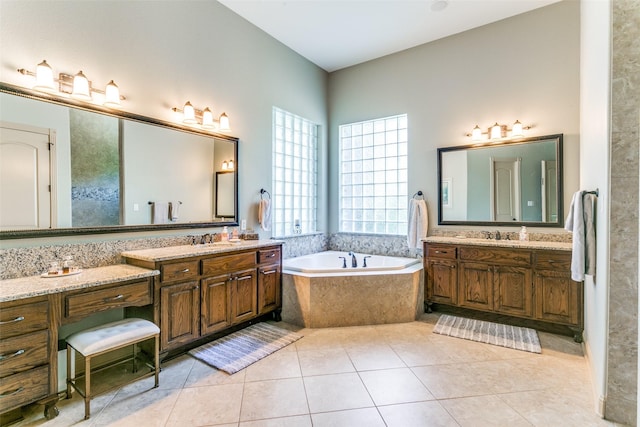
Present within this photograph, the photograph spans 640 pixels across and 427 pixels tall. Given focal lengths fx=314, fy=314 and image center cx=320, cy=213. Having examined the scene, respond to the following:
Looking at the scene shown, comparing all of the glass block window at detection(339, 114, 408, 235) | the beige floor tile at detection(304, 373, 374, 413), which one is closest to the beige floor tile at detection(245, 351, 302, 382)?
the beige floor tile at detection(304, 373, 374, 413)

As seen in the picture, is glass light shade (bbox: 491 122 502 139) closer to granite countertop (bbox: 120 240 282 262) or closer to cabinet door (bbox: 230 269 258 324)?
granite countertop (bbox: 120 240 282 262)

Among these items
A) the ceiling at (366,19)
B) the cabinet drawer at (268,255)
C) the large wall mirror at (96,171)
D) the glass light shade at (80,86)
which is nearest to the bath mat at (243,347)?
the cabinet drawer at (268,255)

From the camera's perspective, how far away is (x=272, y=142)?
424cm

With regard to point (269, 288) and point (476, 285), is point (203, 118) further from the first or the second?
point (476, 285)

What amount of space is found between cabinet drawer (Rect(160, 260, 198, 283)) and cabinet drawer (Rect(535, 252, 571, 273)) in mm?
3331

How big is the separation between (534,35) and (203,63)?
3.76 meters

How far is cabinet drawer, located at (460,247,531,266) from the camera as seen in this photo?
3262 millimetres

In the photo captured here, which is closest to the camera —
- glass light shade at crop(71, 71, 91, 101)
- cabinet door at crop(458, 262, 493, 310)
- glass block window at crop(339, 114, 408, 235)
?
glass light shade at crop(71, 71, 91, 101)

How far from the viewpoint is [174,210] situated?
3080 millimetres

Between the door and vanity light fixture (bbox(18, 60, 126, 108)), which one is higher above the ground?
vanity light fixture (bbox(18, 60, 126, 108))

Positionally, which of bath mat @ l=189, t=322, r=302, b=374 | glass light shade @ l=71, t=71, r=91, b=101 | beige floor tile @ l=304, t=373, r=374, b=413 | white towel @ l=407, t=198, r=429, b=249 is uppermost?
glass light shade @ l=71, t=71, r=91, b=101

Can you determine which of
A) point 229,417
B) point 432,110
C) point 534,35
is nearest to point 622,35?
point 534,35

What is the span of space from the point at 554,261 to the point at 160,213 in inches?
152

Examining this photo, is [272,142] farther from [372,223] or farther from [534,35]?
[534,35]
